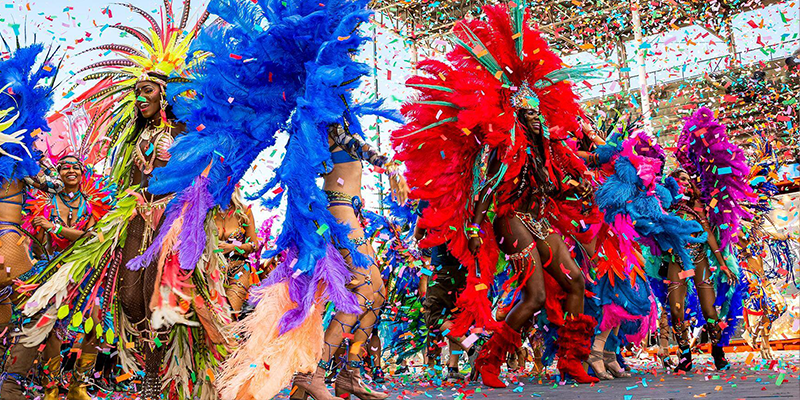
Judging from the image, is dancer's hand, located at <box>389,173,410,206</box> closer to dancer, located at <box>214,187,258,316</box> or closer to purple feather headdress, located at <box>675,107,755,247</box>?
dancer, located at <box>214,187,258,316</box>

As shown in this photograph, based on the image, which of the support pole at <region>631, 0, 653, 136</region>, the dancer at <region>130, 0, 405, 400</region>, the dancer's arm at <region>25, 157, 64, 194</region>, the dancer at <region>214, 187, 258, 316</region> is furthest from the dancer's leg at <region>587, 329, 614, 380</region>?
the support pole at <region>631, 0, 653, 136</region>

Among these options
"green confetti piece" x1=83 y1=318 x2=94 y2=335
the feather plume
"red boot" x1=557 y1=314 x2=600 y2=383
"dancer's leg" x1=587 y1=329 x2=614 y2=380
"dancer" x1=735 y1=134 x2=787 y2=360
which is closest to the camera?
the feather plume

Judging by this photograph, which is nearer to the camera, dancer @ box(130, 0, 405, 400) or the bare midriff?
dancer @ box(130, 0, 405, 400)

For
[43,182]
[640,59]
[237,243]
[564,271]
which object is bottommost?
[564,271]

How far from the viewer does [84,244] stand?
3725 mm

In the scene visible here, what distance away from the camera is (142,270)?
3484 mm

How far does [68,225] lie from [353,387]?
3417 millimetres

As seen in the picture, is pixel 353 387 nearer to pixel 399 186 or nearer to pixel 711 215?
pixel 399 186

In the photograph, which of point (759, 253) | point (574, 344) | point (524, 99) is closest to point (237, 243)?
point (524, 99)

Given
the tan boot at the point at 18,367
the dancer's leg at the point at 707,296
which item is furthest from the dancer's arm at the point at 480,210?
the tan boot at the point at 18,367

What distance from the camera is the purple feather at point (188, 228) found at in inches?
133

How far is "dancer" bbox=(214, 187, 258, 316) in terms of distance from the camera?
4.84 meters

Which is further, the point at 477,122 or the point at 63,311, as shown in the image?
the point at 477,122

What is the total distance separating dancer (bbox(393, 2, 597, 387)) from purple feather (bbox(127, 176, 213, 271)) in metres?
1.58
